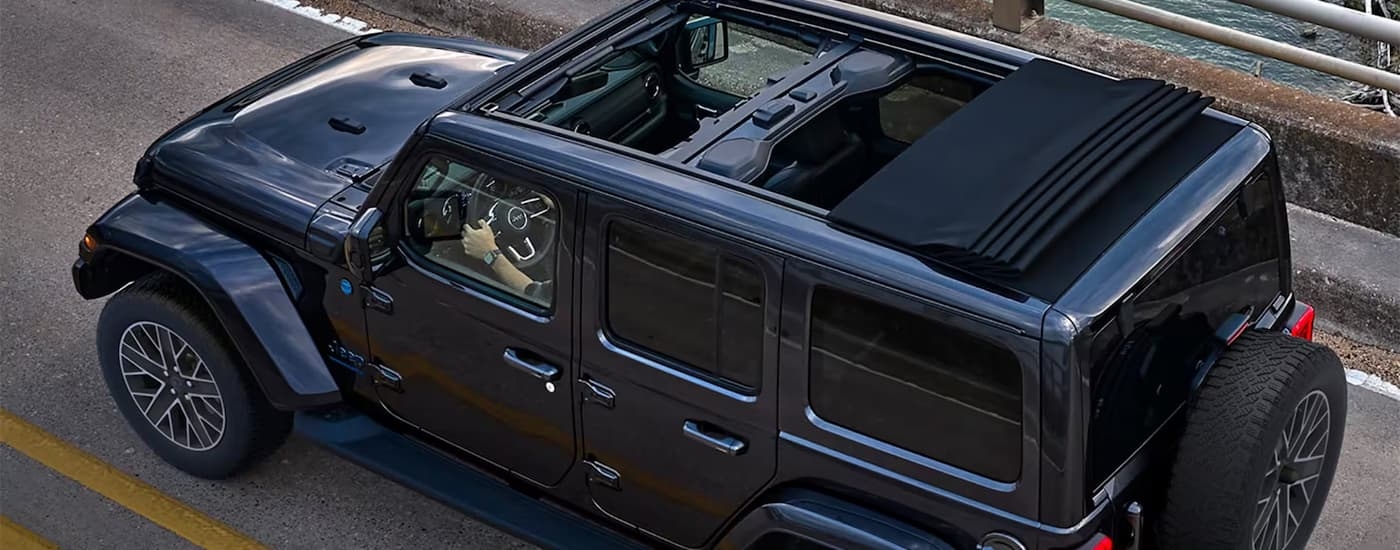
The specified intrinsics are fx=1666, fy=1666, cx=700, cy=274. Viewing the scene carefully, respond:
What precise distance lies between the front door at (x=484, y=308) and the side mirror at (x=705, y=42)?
2.91 ft

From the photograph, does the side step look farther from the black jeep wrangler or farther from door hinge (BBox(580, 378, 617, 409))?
door hinge (BBox(580, 378, 617, 409))

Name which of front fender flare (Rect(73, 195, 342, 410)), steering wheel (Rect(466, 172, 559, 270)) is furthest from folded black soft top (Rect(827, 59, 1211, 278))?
front fender flare (Rect(73, 195, 342, 410))

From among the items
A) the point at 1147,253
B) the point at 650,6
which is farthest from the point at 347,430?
the point at 1147,253

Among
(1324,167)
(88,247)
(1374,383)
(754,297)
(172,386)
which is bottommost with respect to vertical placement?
(1374,383)

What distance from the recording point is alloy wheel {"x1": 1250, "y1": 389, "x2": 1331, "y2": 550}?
423 cm

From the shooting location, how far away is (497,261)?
15.6 ft

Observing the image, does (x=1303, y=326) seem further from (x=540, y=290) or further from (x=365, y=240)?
(x=365, y=240)

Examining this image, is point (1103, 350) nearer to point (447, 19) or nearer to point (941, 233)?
point (941, 233)

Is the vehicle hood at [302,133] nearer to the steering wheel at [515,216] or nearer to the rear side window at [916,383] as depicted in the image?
the steering wheel at [515,216]

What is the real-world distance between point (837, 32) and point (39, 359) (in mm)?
3511

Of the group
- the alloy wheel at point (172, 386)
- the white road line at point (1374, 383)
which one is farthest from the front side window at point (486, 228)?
the white road line at point (1374, 383)

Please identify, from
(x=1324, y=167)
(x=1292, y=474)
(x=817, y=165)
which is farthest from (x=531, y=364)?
(x=1324, y=167)

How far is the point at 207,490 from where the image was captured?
5.82 metres

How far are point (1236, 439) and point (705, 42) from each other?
2.10 metres
